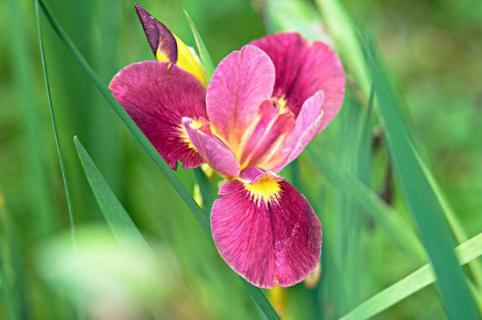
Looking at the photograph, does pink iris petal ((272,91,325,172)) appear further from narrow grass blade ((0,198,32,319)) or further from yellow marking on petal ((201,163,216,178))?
narrow grass blade ((0,198,32,319))

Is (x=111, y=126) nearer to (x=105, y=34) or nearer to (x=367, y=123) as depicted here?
(x=105, y=34)

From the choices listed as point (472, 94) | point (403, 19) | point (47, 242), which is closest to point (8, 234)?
point (47, 242)

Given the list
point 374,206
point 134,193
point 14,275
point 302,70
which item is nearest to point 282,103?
point 302,70

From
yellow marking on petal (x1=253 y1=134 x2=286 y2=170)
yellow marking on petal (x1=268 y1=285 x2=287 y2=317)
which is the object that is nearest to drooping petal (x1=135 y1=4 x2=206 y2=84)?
yellow marking on petal (x1=253 y1=134 x2=286 y2=170)

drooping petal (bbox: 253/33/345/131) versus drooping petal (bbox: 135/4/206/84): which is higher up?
drooping petal (bbox: 135/4/206/84)

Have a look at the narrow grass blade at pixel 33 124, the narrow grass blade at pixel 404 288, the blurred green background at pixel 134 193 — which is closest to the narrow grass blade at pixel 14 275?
the blurred green background at pixel 134 193

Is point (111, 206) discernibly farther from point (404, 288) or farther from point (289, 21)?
point (289, 21)
